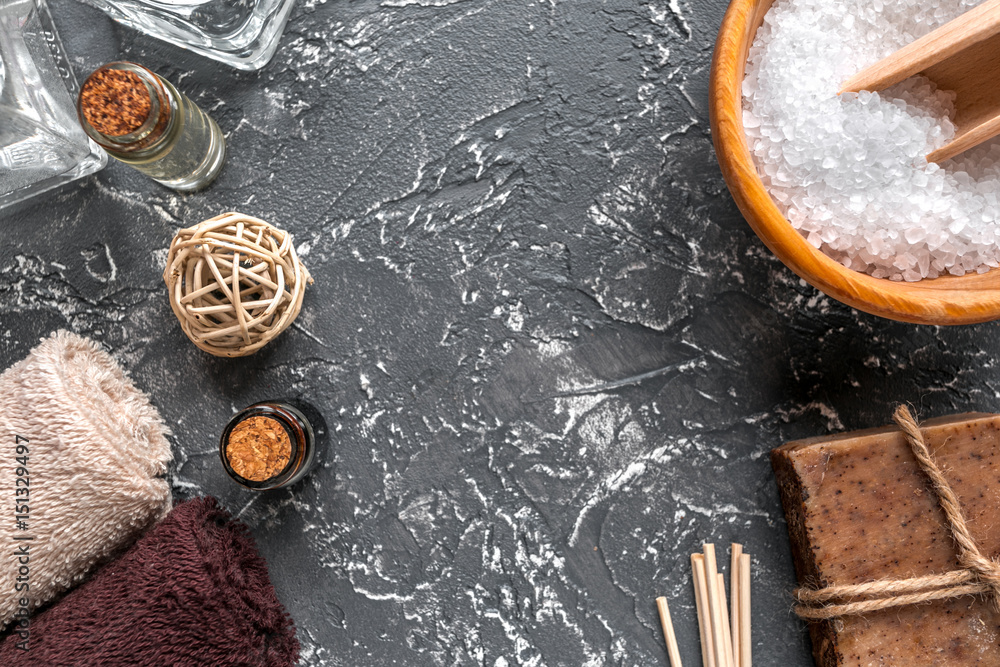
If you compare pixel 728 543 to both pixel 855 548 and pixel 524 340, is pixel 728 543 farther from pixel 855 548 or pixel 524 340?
pixel 524 340

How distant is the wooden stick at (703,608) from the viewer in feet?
2.75

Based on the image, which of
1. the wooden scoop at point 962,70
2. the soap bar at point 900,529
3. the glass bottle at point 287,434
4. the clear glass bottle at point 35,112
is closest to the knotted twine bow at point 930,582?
the soap bar at point 900,529

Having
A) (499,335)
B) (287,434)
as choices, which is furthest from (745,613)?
(287,434)

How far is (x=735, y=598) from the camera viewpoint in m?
0.85

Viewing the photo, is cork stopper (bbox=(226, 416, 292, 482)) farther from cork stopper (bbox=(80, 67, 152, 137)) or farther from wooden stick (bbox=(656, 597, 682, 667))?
wooden stick (bbox=(656, 597, 682, 667))

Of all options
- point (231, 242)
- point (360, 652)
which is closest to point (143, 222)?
point (231, 242)

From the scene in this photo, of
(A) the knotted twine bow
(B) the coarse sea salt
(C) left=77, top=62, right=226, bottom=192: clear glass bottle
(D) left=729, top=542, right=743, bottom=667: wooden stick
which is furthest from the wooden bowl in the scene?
(C) left=77, top=62, right=226, bottom=192: clear glass bottle

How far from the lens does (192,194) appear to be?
0.92 meters

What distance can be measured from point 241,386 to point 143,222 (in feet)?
0.91

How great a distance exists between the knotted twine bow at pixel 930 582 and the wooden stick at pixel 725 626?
11 cm

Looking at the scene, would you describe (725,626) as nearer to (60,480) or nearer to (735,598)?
(735,598)

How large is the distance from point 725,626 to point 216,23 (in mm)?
1039

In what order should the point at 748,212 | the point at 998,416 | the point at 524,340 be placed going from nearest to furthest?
the point at 748,212, the point at 998,416, the point at 524,340

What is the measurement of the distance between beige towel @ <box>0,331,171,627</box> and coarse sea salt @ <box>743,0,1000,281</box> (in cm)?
88
